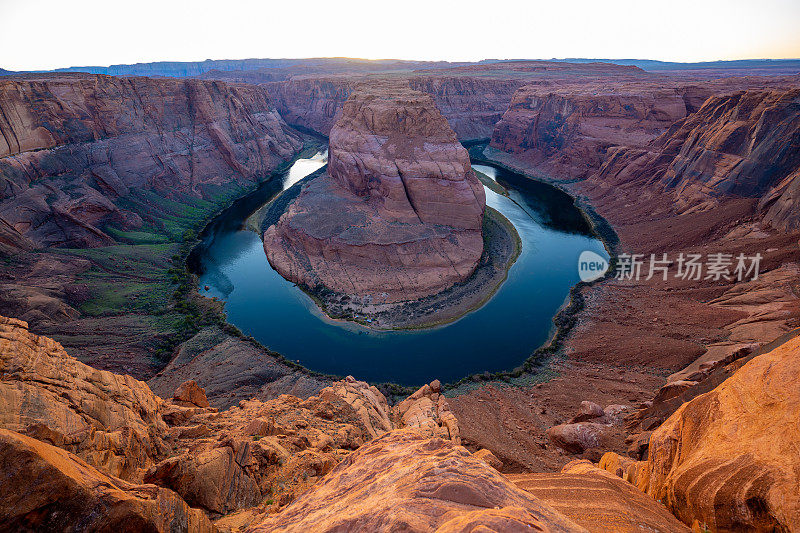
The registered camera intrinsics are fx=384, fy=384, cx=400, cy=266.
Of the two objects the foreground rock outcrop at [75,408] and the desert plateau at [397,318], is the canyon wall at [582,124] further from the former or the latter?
the foreground rock outcrop at [75,408]

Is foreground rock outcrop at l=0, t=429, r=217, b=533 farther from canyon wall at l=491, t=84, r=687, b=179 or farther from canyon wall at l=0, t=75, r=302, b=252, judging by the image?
canyon wall at l=491, t=84, r=687, b=179

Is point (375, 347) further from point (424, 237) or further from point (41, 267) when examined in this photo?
point (41, 267)

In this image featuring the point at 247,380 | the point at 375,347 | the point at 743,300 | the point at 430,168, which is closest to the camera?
the point at 247,380

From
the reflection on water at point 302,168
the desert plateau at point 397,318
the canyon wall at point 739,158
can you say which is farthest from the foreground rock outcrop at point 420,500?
the reflection on water at point 302,168

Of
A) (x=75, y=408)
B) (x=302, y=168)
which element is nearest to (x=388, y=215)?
(x=75, y=408)

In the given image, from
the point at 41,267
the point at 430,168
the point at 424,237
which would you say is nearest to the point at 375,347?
the point at 424,237

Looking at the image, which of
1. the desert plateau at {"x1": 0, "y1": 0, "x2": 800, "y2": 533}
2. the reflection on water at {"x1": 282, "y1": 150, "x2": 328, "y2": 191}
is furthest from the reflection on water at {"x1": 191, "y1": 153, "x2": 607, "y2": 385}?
the reflection on water at {"x1": 282, "y1": 150, "x2": 328, "y2": 191}

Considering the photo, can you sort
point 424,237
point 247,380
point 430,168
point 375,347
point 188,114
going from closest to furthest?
1. point 247,380
2. point 375,347
3. point 424,237
4. point 430,168
5. point 188,114
